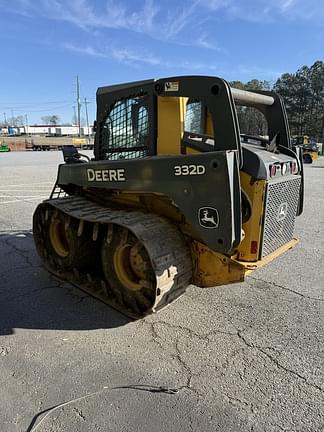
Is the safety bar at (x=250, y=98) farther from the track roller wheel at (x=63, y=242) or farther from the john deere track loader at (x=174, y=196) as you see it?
the track roller wheel at (x=63, y=242)

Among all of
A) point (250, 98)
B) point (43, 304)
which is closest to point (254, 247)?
point (250, 98)

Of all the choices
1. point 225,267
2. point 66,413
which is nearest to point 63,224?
point 225,267

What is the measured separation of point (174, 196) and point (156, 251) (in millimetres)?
512

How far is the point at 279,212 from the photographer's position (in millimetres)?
3725

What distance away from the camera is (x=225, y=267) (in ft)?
11.3

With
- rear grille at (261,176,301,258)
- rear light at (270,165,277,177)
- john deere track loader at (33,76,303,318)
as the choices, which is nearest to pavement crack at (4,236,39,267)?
john deere track loader at (33,76,303,318)

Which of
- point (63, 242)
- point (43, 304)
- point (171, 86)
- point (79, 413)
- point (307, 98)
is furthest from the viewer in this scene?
point (307, 98)

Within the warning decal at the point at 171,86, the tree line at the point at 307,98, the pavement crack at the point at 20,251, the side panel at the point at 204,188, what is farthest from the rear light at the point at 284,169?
the tree line at the point at 307,98

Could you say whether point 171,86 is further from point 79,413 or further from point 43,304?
point 79,413

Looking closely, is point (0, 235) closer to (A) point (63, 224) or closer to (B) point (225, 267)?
(A) point (63, 224)

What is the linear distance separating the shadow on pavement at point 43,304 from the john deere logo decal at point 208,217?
4.22 ft

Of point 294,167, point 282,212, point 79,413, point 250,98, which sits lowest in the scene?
point 79,413

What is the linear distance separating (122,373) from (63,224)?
2345 mm

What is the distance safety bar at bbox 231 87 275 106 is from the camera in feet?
11.7
